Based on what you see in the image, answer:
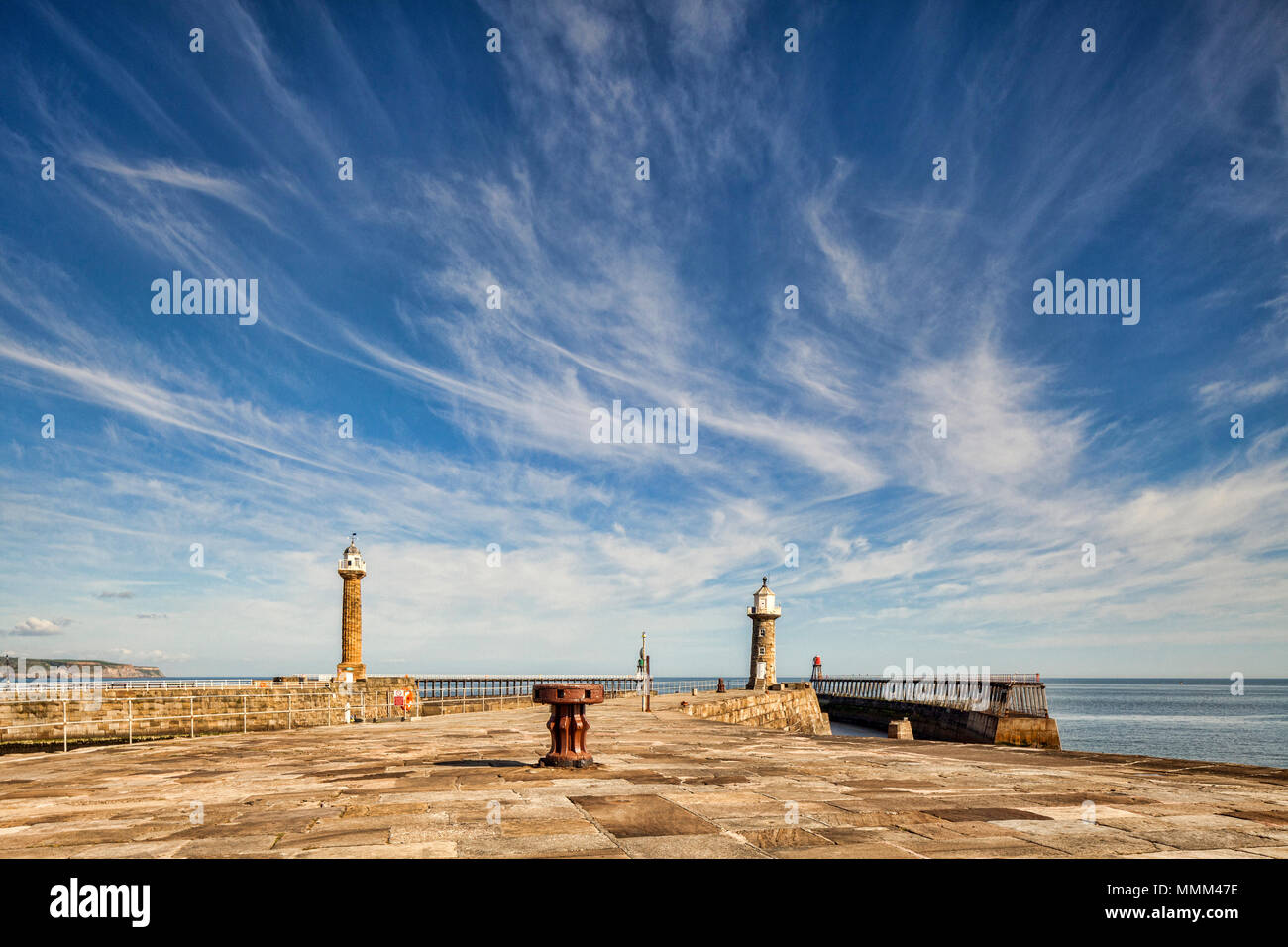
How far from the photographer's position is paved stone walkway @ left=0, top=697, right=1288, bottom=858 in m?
4.11

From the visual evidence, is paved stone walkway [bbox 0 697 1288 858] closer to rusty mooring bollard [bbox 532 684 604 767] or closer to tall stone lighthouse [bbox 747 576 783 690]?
rusty mooring bollard [bbox 532 684 604 767]

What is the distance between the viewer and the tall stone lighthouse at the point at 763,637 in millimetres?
49938

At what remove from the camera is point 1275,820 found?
4.83 metres

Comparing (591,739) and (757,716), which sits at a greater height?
(591,739)

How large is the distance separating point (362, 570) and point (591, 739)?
20381mm

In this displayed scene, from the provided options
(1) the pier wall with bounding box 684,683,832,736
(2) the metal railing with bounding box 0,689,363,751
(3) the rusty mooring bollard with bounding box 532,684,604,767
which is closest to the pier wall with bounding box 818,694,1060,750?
(1) the pier wall with bounding box 684,683,832,736

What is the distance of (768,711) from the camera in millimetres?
36000

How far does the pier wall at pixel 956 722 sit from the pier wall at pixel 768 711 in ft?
18.6

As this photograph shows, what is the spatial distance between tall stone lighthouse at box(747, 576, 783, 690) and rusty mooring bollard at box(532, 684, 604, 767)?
143 ft

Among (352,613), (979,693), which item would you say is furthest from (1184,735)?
(352,613)

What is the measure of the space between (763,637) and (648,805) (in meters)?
46.4
